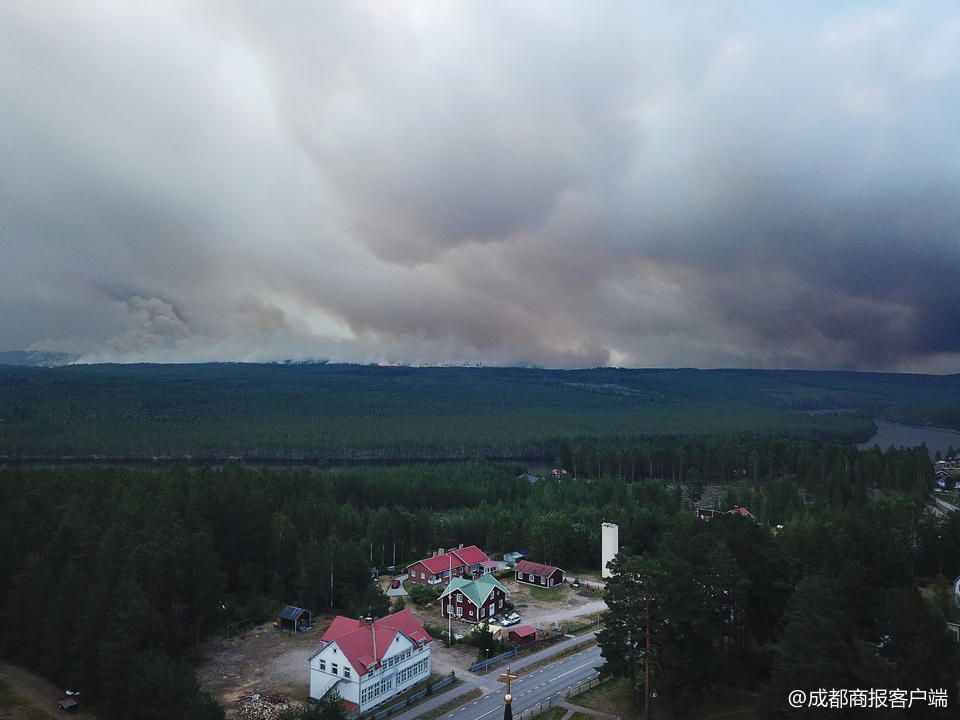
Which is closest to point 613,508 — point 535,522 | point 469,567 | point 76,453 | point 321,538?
point 535,522

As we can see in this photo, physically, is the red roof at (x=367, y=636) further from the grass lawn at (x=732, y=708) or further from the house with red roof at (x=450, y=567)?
the house with red roof at (x=450, y=567)

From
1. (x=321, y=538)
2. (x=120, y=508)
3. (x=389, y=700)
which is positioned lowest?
(x=389, y=700)

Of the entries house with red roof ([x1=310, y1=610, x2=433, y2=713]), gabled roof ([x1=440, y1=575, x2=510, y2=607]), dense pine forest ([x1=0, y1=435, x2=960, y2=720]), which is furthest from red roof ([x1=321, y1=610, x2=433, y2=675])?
gabled roof ([x1=440, y1=575, x2=510, y2=607])

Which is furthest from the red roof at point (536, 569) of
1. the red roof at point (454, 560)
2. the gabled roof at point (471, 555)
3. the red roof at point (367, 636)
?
the red roof at point (367, 636)

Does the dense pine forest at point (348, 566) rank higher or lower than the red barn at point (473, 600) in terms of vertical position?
higher

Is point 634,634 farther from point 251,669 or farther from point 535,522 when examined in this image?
point 535,522

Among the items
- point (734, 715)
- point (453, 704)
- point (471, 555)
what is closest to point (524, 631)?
point (453, 704)

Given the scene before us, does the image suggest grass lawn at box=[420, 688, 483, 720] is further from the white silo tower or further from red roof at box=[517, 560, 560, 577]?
the white silo tower
